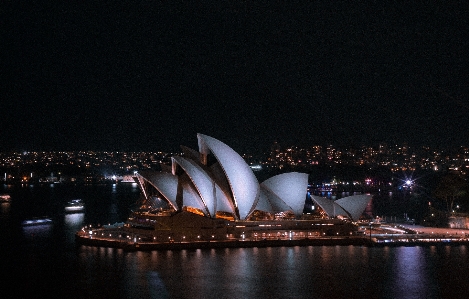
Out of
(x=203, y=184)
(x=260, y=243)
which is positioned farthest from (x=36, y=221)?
(x=260, y=243)

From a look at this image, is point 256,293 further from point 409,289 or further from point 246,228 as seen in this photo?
point 246,228

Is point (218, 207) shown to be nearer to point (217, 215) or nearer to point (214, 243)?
point (217, 215)

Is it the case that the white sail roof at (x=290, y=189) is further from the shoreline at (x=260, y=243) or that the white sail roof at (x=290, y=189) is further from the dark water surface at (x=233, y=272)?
the dark water surface at (x=233, y=272)

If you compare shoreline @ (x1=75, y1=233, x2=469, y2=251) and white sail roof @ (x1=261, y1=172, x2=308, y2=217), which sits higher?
white sail roof @ (x1=261, y1=172, x2=308, y2=217)

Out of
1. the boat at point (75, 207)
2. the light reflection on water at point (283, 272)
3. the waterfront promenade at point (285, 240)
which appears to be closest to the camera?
the light reflection on water at point (283, 272)

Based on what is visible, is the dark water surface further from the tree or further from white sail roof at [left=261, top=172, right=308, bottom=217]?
the tree

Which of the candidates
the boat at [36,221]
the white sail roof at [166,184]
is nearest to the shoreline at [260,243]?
the white sail roof at [166,184]

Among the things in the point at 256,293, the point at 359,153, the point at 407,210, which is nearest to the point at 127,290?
the point at 256,293

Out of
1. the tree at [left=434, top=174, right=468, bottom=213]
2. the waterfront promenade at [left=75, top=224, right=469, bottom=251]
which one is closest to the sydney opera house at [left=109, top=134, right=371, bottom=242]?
the waterfront promenade at [left=75, top=224, right=469, bottom=251]
